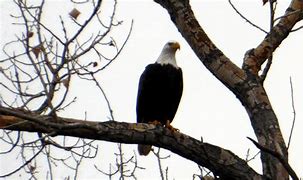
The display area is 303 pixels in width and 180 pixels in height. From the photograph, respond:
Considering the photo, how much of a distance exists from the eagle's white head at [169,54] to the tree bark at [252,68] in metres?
1.81

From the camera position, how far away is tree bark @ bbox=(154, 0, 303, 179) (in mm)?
2955

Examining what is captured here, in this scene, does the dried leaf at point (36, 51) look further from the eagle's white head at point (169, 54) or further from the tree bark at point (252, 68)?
the eagle's white head at point (169, 54)

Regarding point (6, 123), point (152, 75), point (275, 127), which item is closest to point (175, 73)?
point (152, 75)

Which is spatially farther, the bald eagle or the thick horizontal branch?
the bald eagle

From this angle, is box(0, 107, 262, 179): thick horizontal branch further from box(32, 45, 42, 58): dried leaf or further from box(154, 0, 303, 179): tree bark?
box(32, 45, 42, 58): dried leaf

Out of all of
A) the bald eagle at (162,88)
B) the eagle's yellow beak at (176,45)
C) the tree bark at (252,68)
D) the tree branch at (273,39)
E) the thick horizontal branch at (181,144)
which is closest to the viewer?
the thick horizontal branch at (181,144)

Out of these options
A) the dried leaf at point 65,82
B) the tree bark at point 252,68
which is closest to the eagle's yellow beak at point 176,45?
the tree bark at point 252,68

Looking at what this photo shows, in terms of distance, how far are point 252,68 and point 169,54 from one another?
215 cm

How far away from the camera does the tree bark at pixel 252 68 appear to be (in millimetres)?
2955

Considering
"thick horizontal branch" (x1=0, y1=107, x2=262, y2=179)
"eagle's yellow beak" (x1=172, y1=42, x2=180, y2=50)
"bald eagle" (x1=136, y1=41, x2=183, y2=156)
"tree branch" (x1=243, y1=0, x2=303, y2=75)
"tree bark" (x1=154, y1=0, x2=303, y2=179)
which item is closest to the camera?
"thick horizontal branch" (x1=0, y1=107, x2=262, y2=179)

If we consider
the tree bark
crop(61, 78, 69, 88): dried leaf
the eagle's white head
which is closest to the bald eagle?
the eagle's white head

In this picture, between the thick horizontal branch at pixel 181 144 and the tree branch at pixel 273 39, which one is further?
the tree branch at pixel 273 39

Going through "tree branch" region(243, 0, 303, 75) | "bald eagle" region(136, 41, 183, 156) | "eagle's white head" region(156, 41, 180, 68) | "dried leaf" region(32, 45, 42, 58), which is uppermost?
"eagle's white head" region(156, 41, 180, 68)

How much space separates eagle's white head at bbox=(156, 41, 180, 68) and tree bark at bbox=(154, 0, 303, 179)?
5.95 feet
